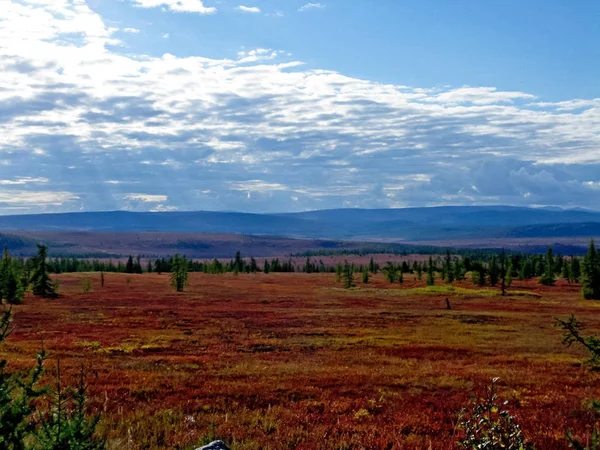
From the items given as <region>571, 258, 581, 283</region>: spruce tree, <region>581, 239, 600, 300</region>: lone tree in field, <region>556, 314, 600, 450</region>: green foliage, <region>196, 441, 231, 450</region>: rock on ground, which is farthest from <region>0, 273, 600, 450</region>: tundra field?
<region>571, 258, 581, 283</region>: spruce tree

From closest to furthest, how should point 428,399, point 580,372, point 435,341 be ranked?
point 428,399 < point 580,372 < point 435,341

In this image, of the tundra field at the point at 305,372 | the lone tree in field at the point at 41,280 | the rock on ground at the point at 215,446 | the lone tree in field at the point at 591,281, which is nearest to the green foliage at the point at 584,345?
the tundra field at the point at 305,372

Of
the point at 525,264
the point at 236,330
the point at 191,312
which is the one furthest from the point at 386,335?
the point at 525,264

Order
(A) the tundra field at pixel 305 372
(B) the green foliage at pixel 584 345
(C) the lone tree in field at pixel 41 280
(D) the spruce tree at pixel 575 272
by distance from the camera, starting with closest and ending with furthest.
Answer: (B) the green foliage at pixel 584 345, (A) the tundra field at pixel 305 372, (C) the lone tree in field at pixel 41 280, (D) the spruce tree at pixel 575 272

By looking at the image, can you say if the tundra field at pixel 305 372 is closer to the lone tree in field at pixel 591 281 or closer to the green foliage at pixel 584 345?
the green foliage at pixel 584 345

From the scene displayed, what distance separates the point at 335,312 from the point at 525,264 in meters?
111

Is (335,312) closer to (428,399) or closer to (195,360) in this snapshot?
(195,360)

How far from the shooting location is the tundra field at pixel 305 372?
1349 cm

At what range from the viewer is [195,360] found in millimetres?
27531

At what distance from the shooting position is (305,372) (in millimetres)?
23938

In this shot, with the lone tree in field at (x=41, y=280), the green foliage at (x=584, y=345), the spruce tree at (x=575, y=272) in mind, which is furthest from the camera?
the spruce tree at (x=575, y=272)

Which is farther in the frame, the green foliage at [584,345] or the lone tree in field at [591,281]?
the lone tree in field at [591,281]

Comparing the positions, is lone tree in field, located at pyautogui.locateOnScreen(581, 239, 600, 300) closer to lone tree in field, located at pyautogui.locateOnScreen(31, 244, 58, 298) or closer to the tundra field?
the tundra field

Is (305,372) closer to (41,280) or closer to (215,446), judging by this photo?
(215,446)
